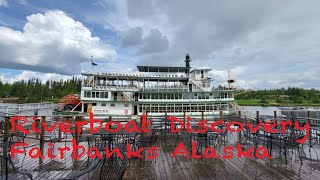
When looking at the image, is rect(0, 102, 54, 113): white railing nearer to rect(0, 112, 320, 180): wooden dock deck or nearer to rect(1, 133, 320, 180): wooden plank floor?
rect(0, 112, 320, 180): wooden dock deck

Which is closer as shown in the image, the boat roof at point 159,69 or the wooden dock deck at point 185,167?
the wooden dock deck at point 185,167

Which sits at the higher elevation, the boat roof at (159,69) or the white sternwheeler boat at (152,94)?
the boat roof at (159,69)

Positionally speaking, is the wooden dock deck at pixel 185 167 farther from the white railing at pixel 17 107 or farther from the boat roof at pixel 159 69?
the boat roof at pixel 159 69

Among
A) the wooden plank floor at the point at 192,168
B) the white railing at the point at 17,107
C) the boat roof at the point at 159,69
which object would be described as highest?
the boat roof at the point at 159,69

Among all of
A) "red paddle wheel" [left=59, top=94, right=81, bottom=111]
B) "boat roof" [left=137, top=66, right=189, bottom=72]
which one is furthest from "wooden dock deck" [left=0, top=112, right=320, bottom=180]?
"red paddle wheel" [left=59, top=94, right=81, bottom=111]

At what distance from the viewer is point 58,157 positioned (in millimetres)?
6598

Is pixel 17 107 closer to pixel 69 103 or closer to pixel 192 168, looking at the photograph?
pixel 69 103

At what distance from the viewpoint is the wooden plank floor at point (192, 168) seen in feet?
16.3

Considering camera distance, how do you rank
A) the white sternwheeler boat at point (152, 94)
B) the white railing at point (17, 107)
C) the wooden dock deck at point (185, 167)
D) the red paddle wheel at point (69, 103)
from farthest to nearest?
1. the red paddle wheel at point (69, 103)
2. the white sternwheeler boat at point (152, 94)
3. the white railing at point (17, 107)
4. the wooden dock deck at point (185, 167)

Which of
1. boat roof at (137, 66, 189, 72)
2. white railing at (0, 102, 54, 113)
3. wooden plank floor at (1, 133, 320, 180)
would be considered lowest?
wooden plank floor at (1, 133, 320, 180)

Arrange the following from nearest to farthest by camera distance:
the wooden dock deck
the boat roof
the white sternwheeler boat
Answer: the wooden dock deck < the white sternwheeler boat < the boat roof

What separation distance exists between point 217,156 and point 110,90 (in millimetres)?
17657

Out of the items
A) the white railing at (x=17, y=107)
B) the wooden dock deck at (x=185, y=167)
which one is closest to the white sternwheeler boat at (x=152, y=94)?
the white railing at (x=17, y=107)

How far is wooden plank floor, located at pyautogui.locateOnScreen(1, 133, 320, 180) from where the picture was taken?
497 cm
